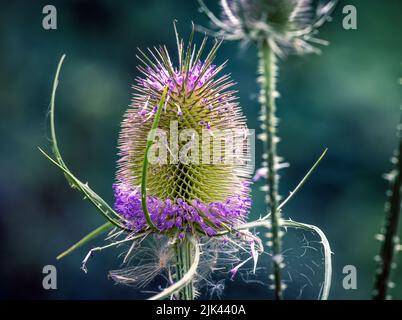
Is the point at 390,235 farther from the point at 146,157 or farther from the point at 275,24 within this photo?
the point at 146,157

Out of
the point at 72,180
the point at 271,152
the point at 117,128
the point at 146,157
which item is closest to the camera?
the point at 271,152

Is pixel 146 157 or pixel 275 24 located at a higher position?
pixel 275 24

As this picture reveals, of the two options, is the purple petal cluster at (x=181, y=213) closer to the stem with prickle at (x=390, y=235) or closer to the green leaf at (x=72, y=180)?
the green leaf at (x=72, y=180)

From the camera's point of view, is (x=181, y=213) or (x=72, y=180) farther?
(x=181, y=213)

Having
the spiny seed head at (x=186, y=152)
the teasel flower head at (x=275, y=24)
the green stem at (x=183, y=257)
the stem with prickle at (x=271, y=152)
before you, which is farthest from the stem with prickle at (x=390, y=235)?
the green stem at (x=183, y=257)

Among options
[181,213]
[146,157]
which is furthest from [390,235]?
[181,213]
